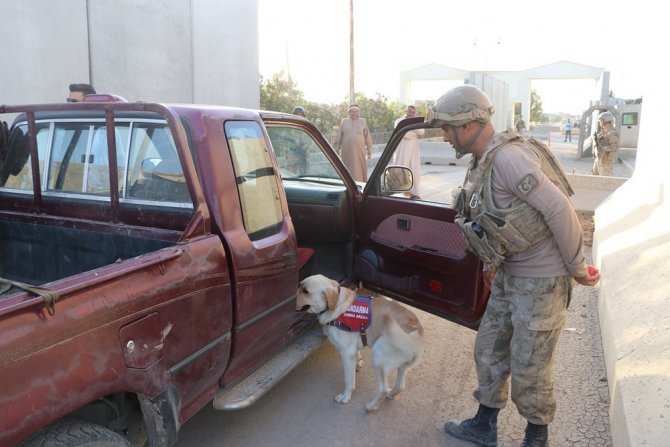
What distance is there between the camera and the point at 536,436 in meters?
2.83

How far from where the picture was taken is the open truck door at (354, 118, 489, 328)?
3414 millimetres

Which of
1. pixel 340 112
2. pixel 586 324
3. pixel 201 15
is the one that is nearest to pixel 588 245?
pixel 586 324

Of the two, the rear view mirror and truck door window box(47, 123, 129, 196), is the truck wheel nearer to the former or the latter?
truck door window box(47, 123, 129, 196)

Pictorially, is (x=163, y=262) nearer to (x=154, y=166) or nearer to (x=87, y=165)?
(x=154, y=166)

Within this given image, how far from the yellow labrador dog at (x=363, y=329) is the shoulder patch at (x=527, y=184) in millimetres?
1258

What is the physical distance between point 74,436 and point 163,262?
26.6 inches

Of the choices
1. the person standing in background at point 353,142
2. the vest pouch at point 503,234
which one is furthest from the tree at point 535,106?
the vest pouch at point 503,234

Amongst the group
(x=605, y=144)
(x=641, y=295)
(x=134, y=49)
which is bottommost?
(x=641, y=295)

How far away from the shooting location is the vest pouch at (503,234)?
2.54m

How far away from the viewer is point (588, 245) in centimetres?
743

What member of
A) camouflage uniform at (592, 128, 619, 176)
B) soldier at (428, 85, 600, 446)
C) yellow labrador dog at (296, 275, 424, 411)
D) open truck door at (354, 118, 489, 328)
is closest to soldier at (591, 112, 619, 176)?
camouflage uniform at (592, 128, 619, 176)

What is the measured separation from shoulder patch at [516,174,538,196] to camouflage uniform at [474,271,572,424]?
478mm

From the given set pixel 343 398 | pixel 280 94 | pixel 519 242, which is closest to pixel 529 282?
pixel 519 242

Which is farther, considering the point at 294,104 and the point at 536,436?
the point at 294,104
